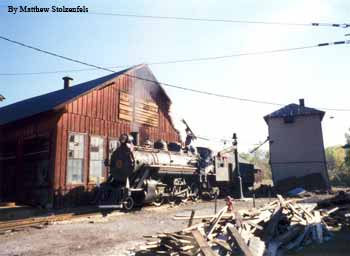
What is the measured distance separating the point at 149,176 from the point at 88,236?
7498 millimetres

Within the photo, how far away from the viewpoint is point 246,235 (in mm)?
7590

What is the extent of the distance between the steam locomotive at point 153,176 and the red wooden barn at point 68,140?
6.56 ft

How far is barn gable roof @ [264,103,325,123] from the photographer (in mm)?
32631

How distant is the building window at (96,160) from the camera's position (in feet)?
59.0

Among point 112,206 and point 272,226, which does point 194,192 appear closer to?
point 112,206

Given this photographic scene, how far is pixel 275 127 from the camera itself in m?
34.2

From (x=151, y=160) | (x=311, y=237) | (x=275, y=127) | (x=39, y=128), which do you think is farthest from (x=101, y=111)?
(x=275, y=127)

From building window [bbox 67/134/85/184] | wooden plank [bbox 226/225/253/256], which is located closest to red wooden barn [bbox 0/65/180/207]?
building window [bbox 67/134/85/184]

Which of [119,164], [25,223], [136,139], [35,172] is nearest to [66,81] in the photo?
[35,172]

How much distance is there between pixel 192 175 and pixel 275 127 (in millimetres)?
17777

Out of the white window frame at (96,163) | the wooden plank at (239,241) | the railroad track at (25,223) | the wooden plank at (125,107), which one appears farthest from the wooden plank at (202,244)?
the wooden plank at (125,107)

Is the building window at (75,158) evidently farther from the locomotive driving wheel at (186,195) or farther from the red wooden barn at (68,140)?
the locomotive driving wheel at (186,195)

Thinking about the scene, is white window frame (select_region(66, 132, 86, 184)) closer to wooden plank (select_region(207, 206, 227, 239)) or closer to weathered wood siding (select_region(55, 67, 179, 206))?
weathered wood siding (select_region(55, 67, 179, 206))

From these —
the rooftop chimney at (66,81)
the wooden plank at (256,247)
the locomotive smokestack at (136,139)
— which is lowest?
the wooden plank at (256,247)
